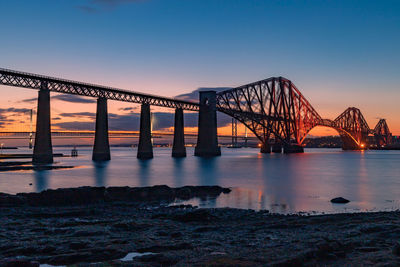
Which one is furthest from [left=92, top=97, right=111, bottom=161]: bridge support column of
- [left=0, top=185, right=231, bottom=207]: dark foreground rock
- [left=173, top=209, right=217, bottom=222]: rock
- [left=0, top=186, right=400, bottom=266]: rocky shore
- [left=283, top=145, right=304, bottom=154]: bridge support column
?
[left=283, top=145, right=304, bottom=154]: bridge support column

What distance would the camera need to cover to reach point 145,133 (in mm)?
75750

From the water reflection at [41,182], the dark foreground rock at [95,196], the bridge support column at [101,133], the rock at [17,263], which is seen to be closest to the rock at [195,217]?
the dark foreground rock at [95,196]

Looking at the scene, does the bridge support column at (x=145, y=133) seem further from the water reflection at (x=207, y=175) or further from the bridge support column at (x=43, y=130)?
the bridge support column at (x=43, y=130)

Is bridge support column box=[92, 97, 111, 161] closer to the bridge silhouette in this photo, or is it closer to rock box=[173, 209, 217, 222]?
the bridge silhouette

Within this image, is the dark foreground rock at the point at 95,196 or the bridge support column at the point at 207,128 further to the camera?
the bridge support column at the point at 207,128

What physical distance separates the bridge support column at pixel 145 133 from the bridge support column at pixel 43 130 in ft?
69.4

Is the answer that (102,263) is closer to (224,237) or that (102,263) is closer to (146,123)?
(224,237)

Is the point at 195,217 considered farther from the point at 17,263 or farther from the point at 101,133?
the point at 101,133

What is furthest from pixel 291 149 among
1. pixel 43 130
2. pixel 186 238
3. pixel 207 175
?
pixel 186 238

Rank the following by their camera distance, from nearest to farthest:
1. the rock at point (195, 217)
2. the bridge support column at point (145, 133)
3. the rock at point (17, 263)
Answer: the rock at point (17, 263) → the rock at point (195, 217) → the bridge support column at point (145, 133)

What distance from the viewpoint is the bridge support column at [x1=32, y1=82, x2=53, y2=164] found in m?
54.2

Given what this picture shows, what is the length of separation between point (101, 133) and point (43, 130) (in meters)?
12.4

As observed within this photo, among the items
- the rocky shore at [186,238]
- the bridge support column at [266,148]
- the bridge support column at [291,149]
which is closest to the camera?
the rocky shore at [186,238]

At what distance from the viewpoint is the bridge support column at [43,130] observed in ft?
178
